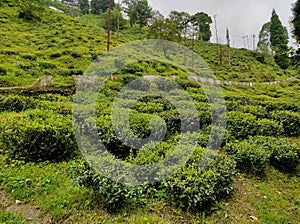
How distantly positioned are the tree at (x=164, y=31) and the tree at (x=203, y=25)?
1022 inches

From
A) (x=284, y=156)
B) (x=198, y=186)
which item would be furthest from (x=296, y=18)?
(x=198, y=186)

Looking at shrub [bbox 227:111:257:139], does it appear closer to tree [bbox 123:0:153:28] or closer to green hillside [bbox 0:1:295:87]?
green hillside [bbox 0:1:295:87]

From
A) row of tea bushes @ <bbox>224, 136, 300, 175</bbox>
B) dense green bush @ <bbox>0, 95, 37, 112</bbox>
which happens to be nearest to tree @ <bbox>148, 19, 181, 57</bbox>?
dense green bush @ <bbox>0, 95, 37, 112</bbox>

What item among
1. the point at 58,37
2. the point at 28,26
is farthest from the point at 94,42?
the point at 28,26

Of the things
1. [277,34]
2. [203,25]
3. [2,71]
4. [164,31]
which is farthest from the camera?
[203,25]

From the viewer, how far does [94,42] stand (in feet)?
92.3

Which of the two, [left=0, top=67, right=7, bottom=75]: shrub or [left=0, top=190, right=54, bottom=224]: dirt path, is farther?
[left=0, top=67, right=7, bottom=75]: shrub

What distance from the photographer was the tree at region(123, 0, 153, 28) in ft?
170

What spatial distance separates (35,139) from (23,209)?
69.1 inches

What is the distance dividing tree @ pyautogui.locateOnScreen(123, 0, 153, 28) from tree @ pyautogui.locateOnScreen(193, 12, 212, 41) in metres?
11.6

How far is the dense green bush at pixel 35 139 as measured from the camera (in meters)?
4.96

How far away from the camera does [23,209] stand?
11.8ft

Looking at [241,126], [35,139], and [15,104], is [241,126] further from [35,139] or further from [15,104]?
[15,104]

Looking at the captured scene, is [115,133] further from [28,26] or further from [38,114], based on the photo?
[28,26]
